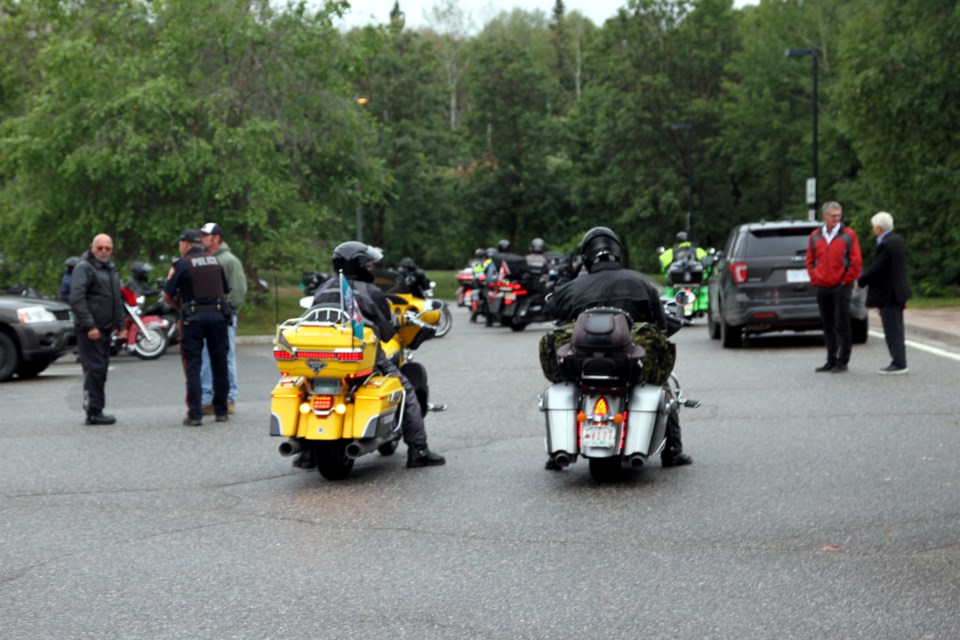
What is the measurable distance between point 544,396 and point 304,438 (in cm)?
158

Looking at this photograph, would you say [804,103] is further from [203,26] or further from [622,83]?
[203,26]

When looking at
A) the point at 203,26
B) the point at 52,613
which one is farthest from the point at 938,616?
the point at 203,26

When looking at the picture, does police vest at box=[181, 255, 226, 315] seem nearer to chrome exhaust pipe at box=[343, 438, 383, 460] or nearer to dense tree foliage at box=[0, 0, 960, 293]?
chrome exhaust pipe at box=[343, 438, 383, 460]

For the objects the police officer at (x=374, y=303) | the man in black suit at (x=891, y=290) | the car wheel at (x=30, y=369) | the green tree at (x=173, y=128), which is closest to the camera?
the police officer at (x=374, y=303)

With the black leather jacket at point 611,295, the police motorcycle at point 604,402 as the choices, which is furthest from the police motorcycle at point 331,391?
the black leather jacket at point 611,295

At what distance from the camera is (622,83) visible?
7125 cm

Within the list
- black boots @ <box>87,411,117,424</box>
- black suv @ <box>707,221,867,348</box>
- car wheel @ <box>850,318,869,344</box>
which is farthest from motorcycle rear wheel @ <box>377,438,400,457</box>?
car wheel @ <box>850,318,869,344</box>

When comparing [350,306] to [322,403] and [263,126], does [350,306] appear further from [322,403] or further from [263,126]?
[263,126]

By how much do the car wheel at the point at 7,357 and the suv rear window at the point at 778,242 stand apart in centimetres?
955

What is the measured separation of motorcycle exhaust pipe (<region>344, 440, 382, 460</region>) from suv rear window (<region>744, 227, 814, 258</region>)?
11.1m

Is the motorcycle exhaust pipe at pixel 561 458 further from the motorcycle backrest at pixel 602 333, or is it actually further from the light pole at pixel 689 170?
the light pole at pixel 689 170

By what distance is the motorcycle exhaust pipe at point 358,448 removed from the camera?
9.48m

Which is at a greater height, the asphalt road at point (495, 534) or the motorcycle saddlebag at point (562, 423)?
the motorcycle saddlebag at point (562, 423)

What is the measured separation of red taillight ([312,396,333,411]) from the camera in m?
9.54
